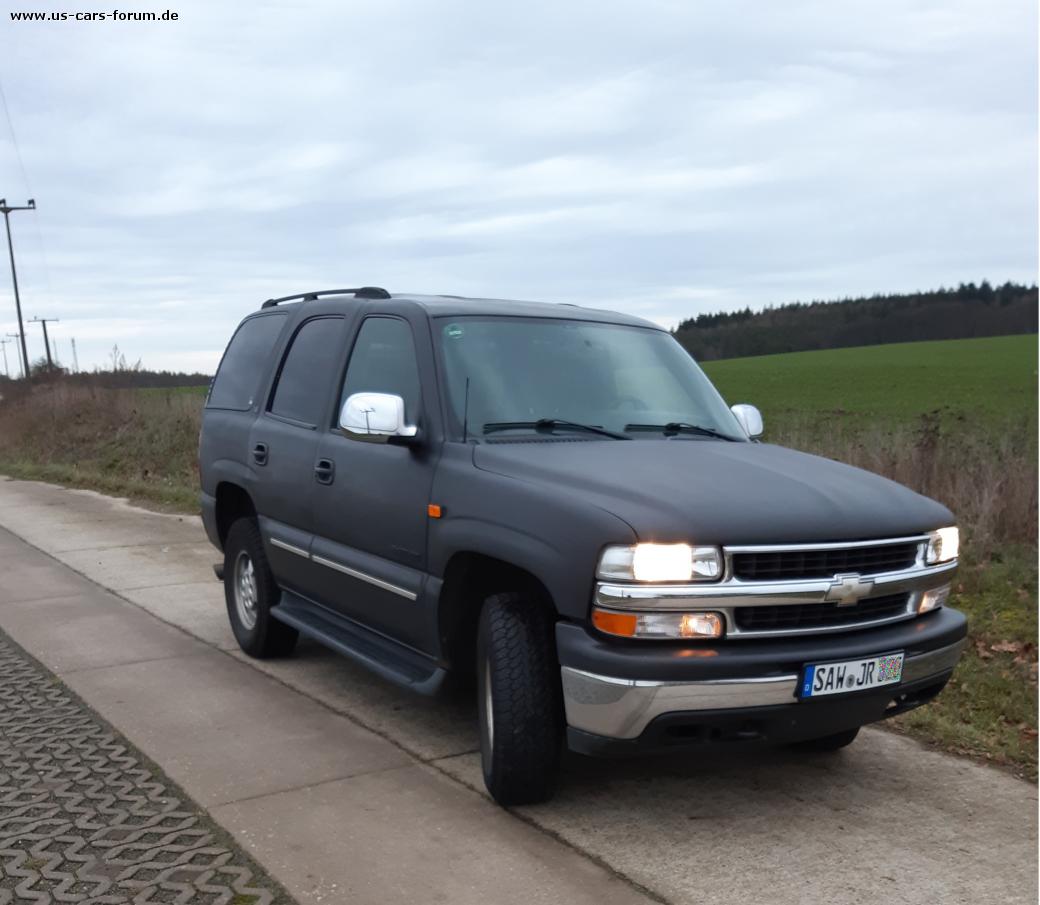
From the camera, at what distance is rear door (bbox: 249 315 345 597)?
216 inches

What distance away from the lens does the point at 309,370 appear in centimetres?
579

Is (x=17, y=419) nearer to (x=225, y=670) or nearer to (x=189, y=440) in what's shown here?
(x=189, y=440)

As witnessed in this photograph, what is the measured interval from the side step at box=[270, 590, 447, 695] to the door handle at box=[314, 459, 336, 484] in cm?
68

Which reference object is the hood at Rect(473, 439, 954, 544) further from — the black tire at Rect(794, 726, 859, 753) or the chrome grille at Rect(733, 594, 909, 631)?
the black tire at Rect(794, 726, 859, 753)

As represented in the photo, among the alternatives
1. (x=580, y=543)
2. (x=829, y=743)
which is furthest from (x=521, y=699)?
(x=829, y=743)

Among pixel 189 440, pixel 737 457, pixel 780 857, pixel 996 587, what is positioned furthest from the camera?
pixel 189 440

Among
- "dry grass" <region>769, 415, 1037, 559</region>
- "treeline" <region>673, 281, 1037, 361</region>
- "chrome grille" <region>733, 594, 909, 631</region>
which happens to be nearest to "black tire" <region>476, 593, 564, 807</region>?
"chrome grille" <region>733, 594, 909, 631</region>

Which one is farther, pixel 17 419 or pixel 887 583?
pixel 17 419

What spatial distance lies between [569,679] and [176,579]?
6.18 meters

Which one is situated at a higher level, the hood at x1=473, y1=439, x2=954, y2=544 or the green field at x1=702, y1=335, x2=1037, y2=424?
the hood at x1=473, y1=439, x2=954, y2=544

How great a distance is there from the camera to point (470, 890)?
3.48m

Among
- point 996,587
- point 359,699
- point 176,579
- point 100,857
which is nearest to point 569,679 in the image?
point 100,857

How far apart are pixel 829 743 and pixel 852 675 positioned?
1.16 metres

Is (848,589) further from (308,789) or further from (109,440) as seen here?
(109,440)
